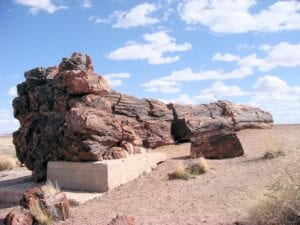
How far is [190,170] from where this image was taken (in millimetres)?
14180

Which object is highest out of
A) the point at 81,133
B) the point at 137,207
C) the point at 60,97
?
the point at 60,97

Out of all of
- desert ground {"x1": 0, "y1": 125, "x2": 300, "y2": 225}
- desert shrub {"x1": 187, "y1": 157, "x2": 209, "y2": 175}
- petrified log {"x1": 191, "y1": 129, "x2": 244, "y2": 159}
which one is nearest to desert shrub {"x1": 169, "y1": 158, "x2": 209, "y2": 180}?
desert shrub {"x1": 187, "y1": 157, "x2": 209, "y2": 175}

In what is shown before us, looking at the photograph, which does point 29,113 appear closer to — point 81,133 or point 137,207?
point 81,133

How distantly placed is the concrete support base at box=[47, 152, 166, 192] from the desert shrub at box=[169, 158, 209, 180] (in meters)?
1.11

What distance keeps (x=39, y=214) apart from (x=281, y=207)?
207 inches

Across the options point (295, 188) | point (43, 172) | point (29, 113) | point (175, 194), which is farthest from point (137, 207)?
point (29, 113)

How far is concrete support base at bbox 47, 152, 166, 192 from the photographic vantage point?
13.4 metres

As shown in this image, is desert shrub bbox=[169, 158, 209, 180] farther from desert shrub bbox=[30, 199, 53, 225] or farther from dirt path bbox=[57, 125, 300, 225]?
desert shrub bbox=[30, 199, 53, 225]

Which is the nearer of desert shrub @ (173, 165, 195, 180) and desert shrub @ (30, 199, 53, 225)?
desert shrub @ (30, 199, 53, 225)

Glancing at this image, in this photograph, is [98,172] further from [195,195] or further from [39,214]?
[195,195]

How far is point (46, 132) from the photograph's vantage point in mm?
15547

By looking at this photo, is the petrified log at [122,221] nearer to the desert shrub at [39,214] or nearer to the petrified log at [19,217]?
the desert shrub at [39,214]

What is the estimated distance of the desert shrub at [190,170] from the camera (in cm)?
1374

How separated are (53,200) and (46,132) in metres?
4.52
